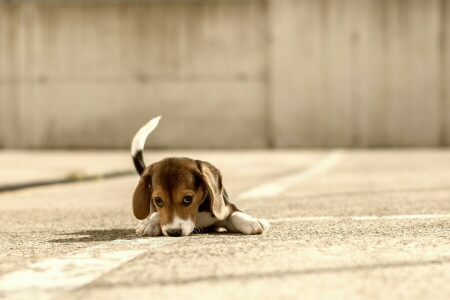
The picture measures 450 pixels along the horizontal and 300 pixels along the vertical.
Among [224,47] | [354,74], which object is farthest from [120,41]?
[354,74]

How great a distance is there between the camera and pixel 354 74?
2767 cm

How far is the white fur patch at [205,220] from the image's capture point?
16.5ft

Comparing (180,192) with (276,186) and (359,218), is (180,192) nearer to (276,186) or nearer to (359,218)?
(359,218)

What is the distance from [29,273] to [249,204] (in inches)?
168

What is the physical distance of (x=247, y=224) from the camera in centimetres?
503

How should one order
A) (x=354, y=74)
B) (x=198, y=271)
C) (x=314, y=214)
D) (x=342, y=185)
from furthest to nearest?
(x=354, y=74), (x=342, y=185), (x=314, y=214), (x=198, y=271)

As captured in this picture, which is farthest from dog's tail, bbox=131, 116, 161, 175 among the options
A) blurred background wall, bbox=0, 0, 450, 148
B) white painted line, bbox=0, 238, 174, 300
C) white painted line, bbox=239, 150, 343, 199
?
blurred background wall, bbox=0, 0, 450, 148

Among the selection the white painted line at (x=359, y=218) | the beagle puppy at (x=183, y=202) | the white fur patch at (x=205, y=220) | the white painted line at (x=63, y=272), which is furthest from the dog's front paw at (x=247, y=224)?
the white painted line at (x=359, y=218)

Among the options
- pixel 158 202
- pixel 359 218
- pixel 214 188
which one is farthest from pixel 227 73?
pixel 158 202

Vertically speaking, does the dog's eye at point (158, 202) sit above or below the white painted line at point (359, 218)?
above

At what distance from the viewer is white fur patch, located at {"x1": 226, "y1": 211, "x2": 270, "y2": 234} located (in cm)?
500

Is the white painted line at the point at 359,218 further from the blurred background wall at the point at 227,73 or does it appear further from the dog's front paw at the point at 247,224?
the blurred background wall at the point at 227,73

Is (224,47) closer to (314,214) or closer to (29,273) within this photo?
(314,214)

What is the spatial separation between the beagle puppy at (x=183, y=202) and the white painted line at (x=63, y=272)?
0.26 m
